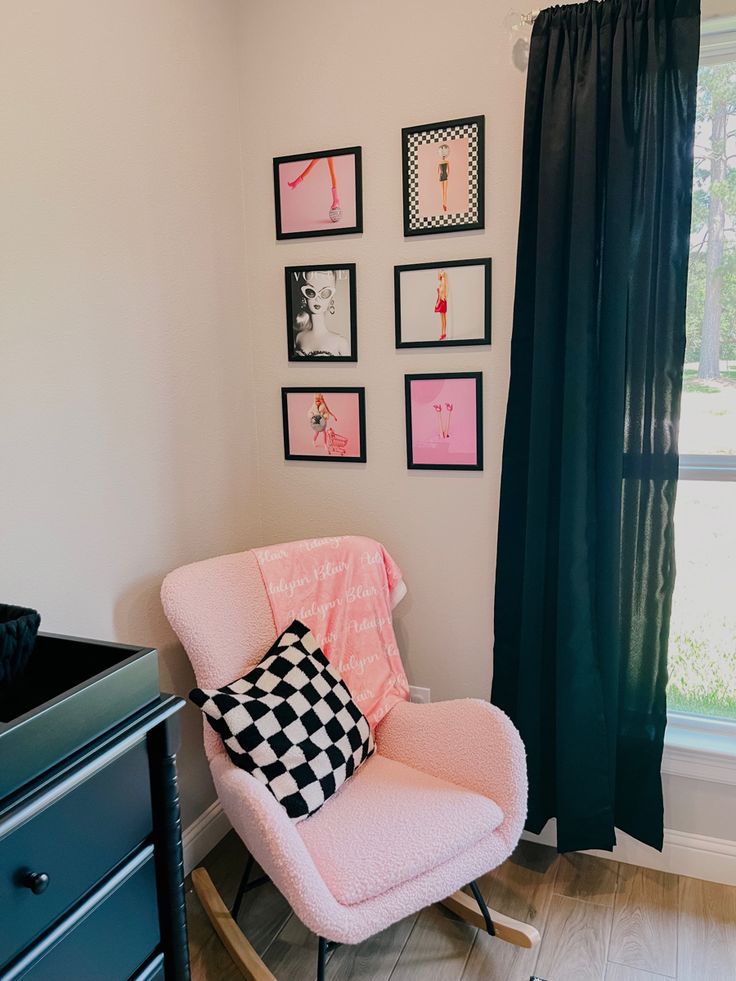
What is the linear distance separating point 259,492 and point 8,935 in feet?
5.15

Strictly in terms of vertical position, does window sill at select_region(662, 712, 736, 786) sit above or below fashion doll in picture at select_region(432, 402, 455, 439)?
below

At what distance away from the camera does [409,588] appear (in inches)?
89.4

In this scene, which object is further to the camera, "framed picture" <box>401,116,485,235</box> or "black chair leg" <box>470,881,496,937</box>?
"framed picture" <box>401,116,485,235</box>

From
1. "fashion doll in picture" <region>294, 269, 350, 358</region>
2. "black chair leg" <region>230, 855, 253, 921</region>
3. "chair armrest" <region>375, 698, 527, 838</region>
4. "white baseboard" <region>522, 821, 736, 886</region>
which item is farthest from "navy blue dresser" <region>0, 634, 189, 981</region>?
"white baseboard" <region>522, 821, 736, 886</region>

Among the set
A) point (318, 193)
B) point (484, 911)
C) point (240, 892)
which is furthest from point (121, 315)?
point (484, 911)

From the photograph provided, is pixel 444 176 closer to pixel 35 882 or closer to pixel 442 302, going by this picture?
pixel 442 302

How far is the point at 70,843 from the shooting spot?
1068 millimetres

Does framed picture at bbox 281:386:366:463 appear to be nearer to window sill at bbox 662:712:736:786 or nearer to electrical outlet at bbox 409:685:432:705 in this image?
electrical outlet at bbox 409:685:432:705

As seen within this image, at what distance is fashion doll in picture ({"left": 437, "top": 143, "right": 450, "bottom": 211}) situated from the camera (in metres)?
2.02

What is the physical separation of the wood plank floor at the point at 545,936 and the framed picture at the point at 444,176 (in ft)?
5.91

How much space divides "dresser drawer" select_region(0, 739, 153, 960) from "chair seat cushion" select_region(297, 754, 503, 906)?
0.48 meters

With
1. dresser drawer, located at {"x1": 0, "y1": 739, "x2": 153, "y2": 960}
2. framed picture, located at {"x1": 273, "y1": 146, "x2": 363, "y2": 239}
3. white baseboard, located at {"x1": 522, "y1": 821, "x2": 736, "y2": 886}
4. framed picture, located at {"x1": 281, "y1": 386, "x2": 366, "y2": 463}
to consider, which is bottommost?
white baseboard, located at {"x1": 522, "y1": 821, "x2": 736, "y2": 886}

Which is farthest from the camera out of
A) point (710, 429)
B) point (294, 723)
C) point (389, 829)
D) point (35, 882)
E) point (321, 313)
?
point (321, 313)

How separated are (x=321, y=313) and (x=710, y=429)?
1127 millimetres
